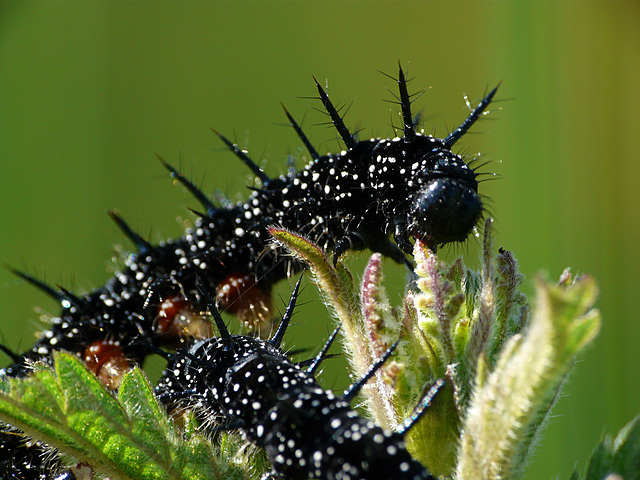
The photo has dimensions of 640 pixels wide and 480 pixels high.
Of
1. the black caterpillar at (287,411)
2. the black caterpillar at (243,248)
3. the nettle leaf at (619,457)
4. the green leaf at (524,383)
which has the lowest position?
the nettle leaf at (619,457)

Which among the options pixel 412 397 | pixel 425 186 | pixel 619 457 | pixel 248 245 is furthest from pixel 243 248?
pixel 619 457

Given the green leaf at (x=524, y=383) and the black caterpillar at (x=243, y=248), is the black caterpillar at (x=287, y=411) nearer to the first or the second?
the green leaf at (x=524, y=383)

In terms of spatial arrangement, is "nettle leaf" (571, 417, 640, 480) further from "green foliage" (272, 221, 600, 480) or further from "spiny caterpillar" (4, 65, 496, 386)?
"spiny caterpillar" (4, 65, 496, 386)

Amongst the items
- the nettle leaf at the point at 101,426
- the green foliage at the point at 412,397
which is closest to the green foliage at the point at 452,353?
the green foliage at the point at 412,397

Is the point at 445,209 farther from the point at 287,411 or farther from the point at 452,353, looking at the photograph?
the point at 287,411

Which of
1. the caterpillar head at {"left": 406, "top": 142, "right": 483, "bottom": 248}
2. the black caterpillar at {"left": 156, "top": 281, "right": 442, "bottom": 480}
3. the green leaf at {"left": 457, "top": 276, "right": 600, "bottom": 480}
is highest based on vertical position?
the caterpillar head at {"left": 406, "top": 142, "right": 483, "bottom": 248}

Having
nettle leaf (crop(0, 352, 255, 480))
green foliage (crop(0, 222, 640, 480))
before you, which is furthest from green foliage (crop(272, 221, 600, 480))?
nettle leaf (crop(0, 352, 255, 480))

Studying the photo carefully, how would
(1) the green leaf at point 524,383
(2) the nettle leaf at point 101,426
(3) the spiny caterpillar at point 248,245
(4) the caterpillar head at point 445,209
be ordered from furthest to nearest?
(3) the spiny caterpillar at point 248,245, (4) the caterpillar head at point 445,209, (2) the nettle leaf at point 101,426, (1) the green leaf at point 524,383
